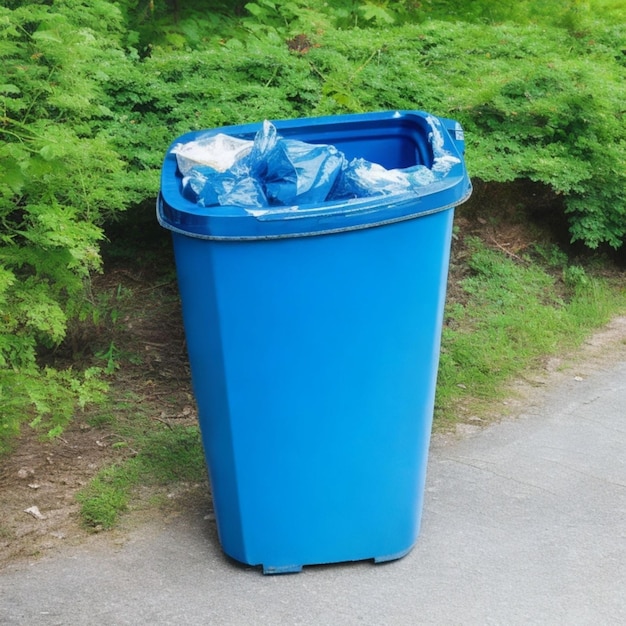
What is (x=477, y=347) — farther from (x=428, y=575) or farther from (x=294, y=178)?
(x=294, y=178)

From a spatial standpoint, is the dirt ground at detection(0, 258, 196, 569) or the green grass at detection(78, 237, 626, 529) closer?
the dirt ground at detection(0, 258, 196, 569)

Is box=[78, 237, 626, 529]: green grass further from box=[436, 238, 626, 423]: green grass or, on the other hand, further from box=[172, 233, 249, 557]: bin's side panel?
box=[172, 233, 249, 557]: bin's side panel

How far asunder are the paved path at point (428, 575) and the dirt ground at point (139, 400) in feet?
0.50

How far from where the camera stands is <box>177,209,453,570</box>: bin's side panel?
2.39m

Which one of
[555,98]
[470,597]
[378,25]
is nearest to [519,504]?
[470,597]

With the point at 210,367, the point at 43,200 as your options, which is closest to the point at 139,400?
the point at 43,200

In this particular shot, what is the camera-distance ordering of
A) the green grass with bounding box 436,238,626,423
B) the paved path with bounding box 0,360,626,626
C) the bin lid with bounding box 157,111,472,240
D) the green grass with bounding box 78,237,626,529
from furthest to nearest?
the green grass with bounding box 436,238,626,423 < the green grass with bounding box 78,237,626,529 < the paved path with bounding box 0,360,626,626 < the bin lid with bounding box 157,111,472,240

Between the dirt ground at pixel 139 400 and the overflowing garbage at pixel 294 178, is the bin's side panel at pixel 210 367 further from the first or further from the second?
the dirt ground at pixel 139 400

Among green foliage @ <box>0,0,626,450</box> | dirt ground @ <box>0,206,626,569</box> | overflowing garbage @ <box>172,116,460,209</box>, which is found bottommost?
dirt ground @ <box>0,206,626,569</box>

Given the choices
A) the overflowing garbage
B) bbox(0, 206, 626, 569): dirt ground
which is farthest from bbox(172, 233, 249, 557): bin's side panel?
bbox(0, 206, 626, 569): dirt ground

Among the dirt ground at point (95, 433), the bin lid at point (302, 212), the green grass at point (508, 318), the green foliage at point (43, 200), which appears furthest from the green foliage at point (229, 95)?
the bin lid at point (302, 212)

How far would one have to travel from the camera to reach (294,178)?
255 centimetres

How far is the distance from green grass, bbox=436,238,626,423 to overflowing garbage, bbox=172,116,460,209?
1539mm

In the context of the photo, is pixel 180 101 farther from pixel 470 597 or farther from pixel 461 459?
pixel 470 597
